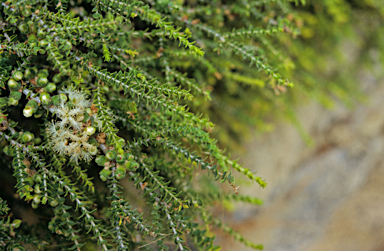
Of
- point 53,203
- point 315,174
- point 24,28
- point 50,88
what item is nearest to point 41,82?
point 50,88

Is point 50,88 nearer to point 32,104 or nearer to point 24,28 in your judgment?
point 32,104

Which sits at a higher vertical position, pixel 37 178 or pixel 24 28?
pixel 24 28

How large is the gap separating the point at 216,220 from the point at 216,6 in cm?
63

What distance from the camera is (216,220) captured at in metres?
0.76

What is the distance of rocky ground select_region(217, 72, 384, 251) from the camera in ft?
4.48

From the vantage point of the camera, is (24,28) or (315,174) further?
(315,174)

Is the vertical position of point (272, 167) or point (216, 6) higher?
point (216, 6)

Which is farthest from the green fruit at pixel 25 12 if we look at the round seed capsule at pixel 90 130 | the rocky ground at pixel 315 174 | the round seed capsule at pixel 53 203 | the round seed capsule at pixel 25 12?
the rocky ground at pixel 315 174

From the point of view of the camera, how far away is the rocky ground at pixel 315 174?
137 centimetres

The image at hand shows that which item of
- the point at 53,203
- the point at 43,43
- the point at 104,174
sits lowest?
the point at 53,203

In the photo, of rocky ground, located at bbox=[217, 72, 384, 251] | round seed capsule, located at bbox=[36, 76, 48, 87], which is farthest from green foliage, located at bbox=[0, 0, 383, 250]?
rocky ground, located at bbox=[217, 72, 384, 251]

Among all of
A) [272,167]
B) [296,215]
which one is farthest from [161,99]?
[296,215]

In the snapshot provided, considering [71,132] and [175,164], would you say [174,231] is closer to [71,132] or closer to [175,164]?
[175,164]

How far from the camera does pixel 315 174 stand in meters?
1.52
